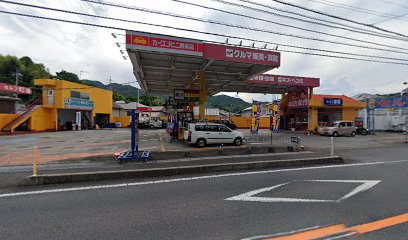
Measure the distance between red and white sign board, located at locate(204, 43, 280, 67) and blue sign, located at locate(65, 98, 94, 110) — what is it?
79.0ft

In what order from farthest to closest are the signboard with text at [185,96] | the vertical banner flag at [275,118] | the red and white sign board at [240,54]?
the signboard with text at [185,96] → the vertical banner flag at [275,118] → the red and white sign board at [240,54]

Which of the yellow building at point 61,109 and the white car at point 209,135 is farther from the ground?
the yellow building at point 61,109

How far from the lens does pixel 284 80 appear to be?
76.9 ft

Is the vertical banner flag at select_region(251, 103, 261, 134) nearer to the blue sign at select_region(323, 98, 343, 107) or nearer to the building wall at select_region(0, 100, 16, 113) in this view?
the blue sign at select_region(323, 98, 343, 107)

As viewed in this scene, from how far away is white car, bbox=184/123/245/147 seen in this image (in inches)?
532

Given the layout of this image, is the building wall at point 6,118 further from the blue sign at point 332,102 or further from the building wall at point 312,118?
the blue sign at point 332,102

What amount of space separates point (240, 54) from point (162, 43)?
187 inches

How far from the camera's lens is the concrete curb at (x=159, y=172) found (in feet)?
20.0

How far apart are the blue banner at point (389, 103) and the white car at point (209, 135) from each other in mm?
21664

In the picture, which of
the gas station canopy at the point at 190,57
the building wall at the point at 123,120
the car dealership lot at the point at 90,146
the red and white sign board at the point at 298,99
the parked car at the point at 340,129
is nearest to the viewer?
the car dealership lot at the point at 90,146

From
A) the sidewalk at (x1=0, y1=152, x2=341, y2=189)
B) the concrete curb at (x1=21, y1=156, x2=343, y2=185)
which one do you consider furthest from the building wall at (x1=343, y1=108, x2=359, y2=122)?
the concrete curb at (x1=21, y1=156, x2=343, y2=185)

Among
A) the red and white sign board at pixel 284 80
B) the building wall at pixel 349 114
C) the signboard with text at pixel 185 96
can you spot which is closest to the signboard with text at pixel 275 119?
the signboard with text at pixel 185 96

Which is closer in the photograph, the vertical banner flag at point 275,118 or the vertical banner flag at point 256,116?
the vertical banner flag at point 275,118

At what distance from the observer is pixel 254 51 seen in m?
13.0
